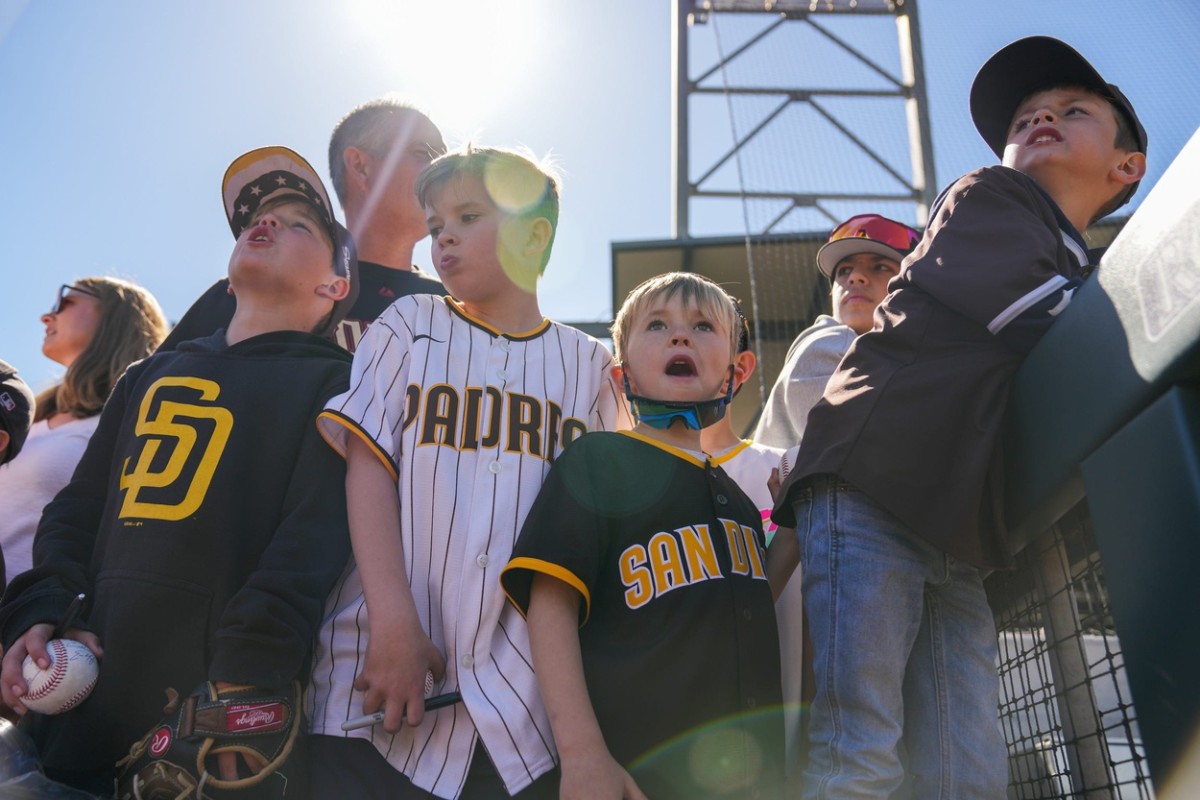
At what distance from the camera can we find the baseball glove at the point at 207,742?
1.38 meters

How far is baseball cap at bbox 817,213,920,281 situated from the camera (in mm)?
2807

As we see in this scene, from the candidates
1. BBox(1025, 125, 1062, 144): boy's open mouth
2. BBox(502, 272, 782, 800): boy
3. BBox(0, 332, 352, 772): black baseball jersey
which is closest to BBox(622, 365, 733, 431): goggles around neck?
BBox(502, 272, 782, 800): boy

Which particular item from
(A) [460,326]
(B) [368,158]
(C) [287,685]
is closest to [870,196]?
(B) [368,158]

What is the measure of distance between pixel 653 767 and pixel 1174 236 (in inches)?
38.8

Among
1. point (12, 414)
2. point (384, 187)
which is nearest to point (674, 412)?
point (384, 187)

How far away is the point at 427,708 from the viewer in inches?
58.0

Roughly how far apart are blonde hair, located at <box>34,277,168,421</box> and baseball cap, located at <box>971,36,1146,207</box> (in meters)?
2.42

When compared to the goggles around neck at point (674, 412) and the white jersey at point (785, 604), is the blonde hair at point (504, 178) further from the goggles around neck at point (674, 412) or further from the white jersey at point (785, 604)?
the white jersey at point (785, 604)

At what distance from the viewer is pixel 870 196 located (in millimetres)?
8883

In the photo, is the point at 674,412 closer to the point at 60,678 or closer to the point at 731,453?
the point at 731,453

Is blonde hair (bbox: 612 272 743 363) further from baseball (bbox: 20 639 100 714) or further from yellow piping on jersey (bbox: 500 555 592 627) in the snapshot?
baseball (bbox: 20 639 100 714)

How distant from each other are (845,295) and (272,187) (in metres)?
1.62

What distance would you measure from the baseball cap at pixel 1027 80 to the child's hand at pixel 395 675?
143 cm

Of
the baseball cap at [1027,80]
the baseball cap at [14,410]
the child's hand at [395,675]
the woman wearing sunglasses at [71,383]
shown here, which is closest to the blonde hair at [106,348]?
the woman wearing sunglasses at [71,383]
